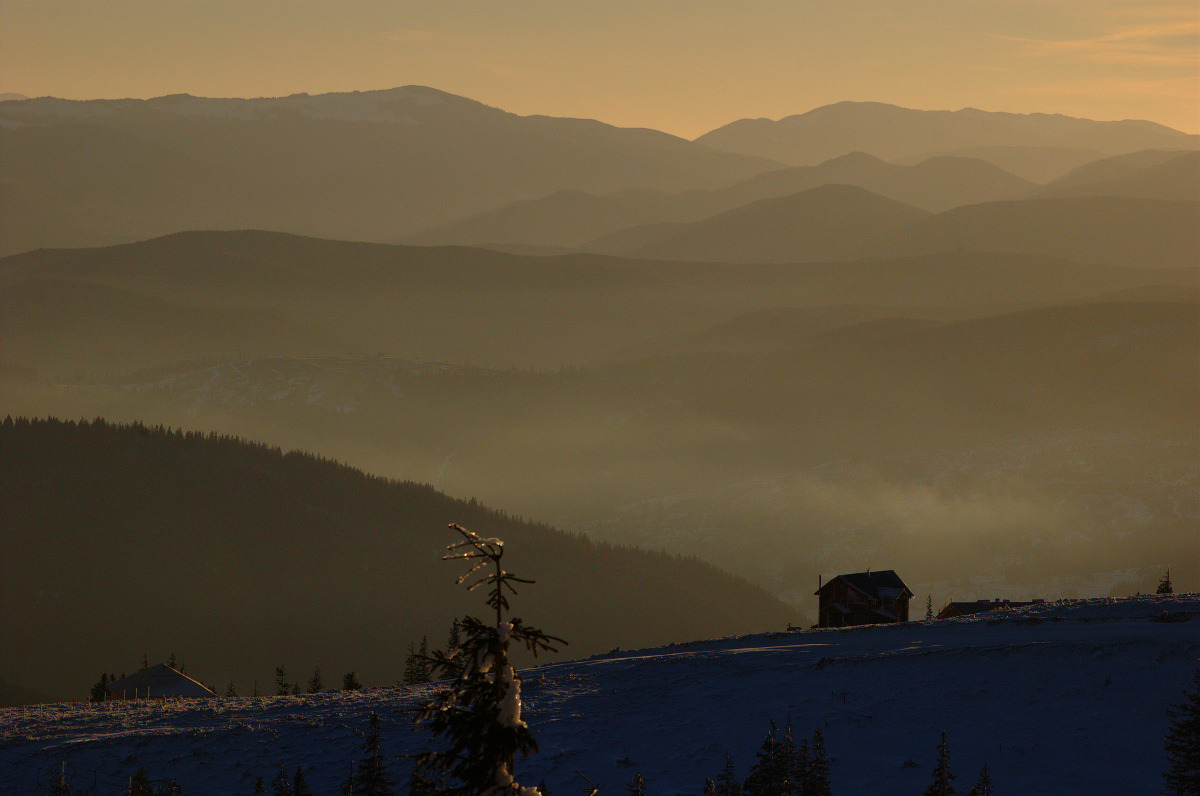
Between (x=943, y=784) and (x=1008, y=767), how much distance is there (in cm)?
983

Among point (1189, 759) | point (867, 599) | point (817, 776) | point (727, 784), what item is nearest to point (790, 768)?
point (817, 776)

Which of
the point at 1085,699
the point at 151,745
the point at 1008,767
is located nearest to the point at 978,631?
the point at 1085,699

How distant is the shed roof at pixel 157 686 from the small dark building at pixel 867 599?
142 ft

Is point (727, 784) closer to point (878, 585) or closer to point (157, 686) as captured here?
point (878, 585)


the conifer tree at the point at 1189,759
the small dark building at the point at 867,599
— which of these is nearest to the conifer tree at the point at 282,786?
the conifer tree at the point at 1189,759

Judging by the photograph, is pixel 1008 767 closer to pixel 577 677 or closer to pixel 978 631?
pixel 978 631

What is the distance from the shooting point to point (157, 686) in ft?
323

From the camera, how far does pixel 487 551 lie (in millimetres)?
17672

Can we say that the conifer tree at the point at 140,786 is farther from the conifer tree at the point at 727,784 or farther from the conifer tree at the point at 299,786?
the conifer tree at the point at 727,784

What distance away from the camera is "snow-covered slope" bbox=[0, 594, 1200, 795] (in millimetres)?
49094

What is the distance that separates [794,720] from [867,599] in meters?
46.1

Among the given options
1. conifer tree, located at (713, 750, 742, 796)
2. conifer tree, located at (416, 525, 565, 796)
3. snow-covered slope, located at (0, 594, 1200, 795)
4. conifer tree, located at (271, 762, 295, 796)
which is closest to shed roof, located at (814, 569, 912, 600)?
snow-covered slope, located at (0, 594, 1200, 795)

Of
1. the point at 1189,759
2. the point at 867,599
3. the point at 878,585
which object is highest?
the point at 878,585

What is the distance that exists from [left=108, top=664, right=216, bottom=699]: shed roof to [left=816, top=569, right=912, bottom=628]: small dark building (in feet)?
142
